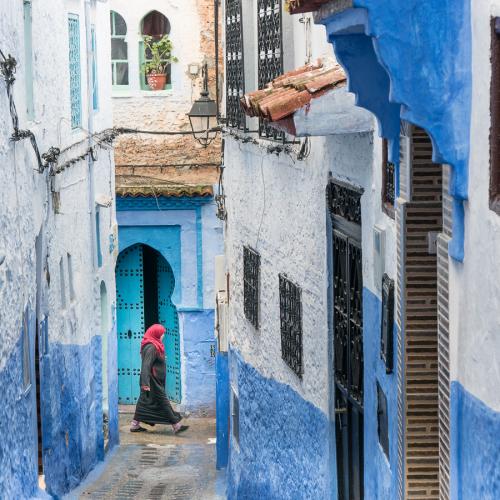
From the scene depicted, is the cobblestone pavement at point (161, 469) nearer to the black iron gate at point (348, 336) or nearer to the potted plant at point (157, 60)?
the potted plant at point (157, 60)

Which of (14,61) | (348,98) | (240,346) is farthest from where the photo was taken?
(240,346)

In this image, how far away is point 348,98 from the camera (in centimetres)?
832

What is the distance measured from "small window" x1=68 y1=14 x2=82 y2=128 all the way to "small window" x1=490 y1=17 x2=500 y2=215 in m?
11.5

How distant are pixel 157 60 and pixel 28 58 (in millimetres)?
9109

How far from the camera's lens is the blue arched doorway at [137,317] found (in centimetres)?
2242

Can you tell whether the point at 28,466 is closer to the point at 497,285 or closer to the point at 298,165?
the point at 298,165

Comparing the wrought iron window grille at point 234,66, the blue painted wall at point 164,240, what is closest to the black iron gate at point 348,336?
the wrought iron window grille at point 234,66

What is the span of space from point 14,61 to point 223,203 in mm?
5837

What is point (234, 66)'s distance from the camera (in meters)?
14.0

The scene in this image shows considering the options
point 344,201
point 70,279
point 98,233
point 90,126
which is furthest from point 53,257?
point 344,201

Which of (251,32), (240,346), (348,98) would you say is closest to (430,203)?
(348,98)

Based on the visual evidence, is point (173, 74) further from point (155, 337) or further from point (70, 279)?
point (70, 279)

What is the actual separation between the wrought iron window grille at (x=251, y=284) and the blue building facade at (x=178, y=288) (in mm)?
7403

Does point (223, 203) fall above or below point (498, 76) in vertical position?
below
